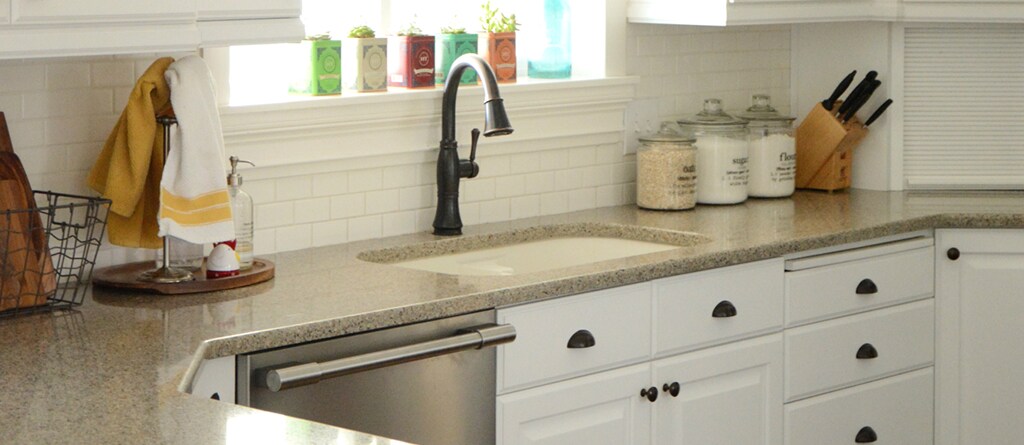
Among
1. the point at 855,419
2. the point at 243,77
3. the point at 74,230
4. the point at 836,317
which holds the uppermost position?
the point at 243,77

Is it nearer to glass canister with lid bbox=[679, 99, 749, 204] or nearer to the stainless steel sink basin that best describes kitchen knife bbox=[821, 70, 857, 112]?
glass canister with lid bbox=[679, 99, 749, 204]

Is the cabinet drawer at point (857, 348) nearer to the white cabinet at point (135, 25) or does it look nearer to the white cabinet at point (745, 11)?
the white cabinet at point (745, 11)

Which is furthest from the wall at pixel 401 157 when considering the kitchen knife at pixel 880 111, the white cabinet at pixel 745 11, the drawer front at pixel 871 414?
the drawer front at pixel 871 414

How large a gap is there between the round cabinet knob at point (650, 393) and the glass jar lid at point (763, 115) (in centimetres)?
121

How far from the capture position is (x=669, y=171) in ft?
12.2

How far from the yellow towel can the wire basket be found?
4 centimetres

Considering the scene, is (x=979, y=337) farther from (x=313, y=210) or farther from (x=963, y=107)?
(x=313, y=210)

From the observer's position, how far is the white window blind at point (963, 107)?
4.14 metres

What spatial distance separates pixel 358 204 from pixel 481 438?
2.53 ft

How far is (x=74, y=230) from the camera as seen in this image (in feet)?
9.03

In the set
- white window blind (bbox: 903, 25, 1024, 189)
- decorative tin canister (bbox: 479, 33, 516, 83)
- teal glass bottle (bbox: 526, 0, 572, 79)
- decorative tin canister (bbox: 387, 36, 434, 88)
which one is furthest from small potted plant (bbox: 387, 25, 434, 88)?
white window blind (bbox: 903, 25, 1024, 189)

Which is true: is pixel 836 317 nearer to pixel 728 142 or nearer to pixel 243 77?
pixel 728 142

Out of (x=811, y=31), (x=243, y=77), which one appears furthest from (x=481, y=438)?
(x=811, y=31)

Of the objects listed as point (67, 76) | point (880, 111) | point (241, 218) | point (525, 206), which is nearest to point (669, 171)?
point (525, 206)
